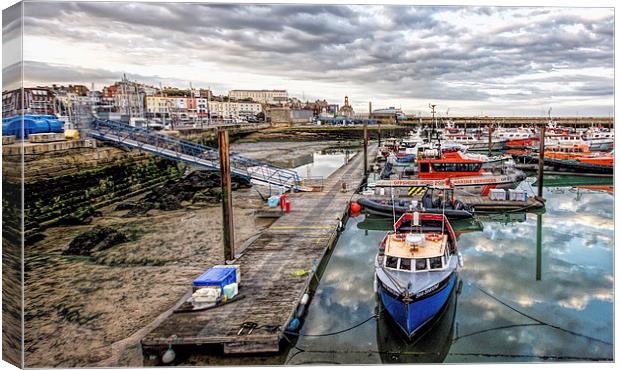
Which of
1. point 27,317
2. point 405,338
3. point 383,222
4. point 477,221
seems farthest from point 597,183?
point 27,317

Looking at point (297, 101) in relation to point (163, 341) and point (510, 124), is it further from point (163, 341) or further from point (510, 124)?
point (163, 341)

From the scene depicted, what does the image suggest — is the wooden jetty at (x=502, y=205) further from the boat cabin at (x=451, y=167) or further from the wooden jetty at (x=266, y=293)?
the wooden jetty at (x=266, y=293)

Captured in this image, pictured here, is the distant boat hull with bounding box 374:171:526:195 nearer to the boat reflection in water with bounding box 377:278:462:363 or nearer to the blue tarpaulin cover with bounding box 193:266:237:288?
the boat reflection in water with bounding box 377:278:462:363

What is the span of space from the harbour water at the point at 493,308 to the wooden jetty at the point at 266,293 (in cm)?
57

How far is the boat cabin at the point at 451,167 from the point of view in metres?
23.1

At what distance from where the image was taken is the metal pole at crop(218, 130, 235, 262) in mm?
11438

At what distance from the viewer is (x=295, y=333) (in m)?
8.48

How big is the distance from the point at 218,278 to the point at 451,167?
16.8 m

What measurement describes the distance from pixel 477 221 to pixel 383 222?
390cm

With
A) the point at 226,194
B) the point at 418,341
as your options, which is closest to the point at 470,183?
the point at 226,194

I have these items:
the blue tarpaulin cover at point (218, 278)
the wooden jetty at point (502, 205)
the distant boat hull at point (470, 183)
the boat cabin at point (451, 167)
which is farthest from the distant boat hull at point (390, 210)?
the blue tarpaulin cover at point (218, 278)

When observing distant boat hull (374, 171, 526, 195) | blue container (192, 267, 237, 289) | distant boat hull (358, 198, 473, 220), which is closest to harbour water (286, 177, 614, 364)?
distant boat hull (358, 198, 473, 220)

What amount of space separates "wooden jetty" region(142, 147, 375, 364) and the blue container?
412 mm

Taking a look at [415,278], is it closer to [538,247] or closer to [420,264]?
[420,264]
